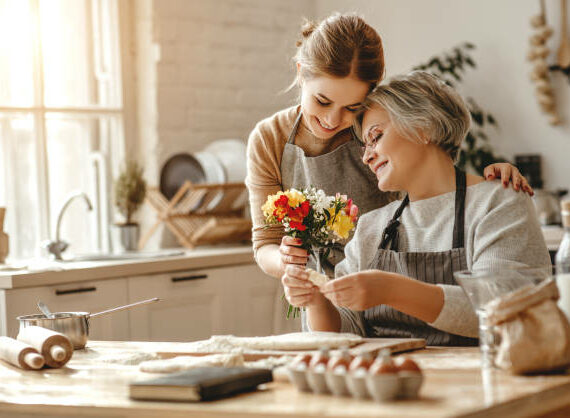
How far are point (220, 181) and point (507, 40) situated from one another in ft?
5.87

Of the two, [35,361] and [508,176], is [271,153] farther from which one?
[35,361]

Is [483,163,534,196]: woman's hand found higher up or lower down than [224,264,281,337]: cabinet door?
higher up

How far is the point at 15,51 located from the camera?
4.39 meters

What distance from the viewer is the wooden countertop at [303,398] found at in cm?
142

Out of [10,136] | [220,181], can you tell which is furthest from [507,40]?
[10,136]

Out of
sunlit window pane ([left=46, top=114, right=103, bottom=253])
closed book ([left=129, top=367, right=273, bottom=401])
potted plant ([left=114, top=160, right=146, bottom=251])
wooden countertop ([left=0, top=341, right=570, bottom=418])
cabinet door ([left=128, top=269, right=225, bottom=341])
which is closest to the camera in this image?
wooden countertop ([left=0, top=341, right=570, bottom=418])

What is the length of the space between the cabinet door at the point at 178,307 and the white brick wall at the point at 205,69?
0.71 m

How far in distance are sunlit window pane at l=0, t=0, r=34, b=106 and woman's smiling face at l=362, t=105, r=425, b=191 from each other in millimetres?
2612

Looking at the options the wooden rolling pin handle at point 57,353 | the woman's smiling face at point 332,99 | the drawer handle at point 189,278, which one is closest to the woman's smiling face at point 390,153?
the woman's smiling face at point 332,99

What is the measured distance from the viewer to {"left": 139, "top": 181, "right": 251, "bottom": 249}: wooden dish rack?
14.8 ft

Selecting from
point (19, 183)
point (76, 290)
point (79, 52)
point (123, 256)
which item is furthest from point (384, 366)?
point (79, 52)

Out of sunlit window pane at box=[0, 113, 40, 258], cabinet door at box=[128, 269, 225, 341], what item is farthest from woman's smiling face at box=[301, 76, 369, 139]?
sunlit window pane at box=[0, 113, 40, 258]

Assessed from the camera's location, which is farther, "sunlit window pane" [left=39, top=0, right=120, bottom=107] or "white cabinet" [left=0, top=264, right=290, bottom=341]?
"sunlit window pane" [left=39, top=0, right=120, bottom=107]

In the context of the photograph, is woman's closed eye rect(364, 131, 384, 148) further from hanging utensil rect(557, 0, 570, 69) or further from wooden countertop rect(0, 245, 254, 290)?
hanging utensil rect(557, 0, 570, 69)
